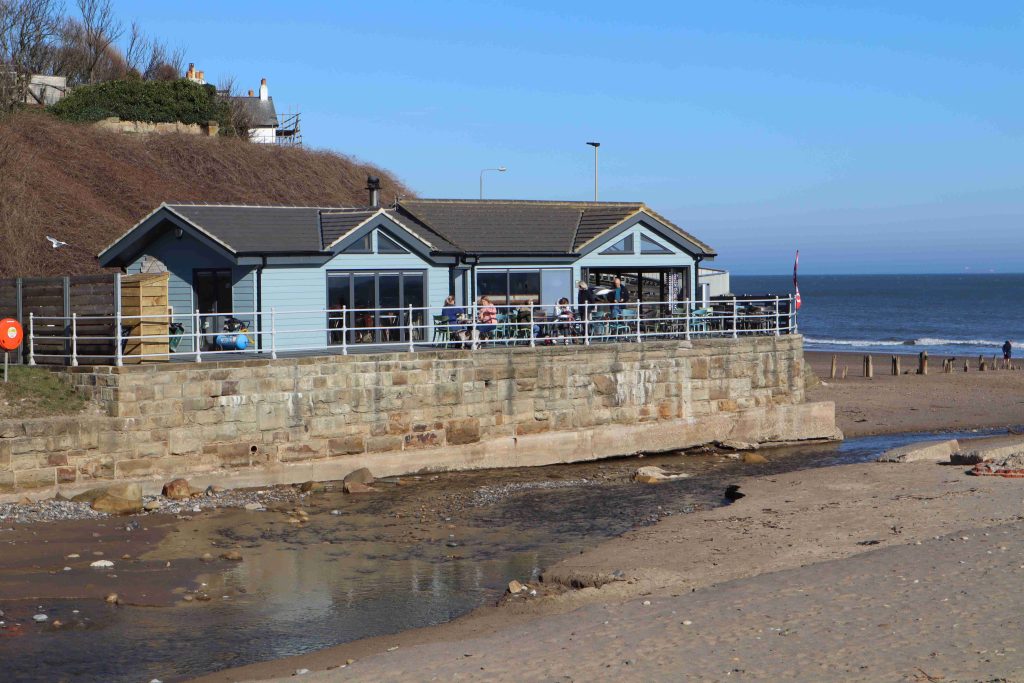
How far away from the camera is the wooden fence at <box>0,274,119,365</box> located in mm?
20906

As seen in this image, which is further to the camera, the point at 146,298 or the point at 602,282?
the point at 602,282

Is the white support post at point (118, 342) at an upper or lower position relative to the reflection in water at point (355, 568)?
upper

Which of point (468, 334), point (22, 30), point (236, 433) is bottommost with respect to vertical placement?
point (236, 433)

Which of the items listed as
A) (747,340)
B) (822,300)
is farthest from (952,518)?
(822,300)

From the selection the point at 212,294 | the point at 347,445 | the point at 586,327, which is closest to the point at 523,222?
the point at 586,327

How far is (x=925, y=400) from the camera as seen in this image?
37.4 meters

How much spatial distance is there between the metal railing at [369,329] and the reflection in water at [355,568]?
333 centimetres

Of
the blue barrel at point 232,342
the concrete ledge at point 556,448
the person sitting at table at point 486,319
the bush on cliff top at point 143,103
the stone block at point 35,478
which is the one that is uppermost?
the bush on cliff top at point 143,103

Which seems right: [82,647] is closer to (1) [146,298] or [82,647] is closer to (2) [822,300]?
(1) [146,298]

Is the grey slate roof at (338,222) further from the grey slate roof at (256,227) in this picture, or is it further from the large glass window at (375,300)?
the large glass window at (375,300)

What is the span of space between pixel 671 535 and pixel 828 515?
267 cm

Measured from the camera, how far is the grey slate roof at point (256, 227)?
81.7 ft

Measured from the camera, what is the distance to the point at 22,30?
66.1 meters

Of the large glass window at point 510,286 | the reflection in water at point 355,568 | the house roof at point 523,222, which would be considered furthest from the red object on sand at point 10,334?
the large glass window at point 510,286
